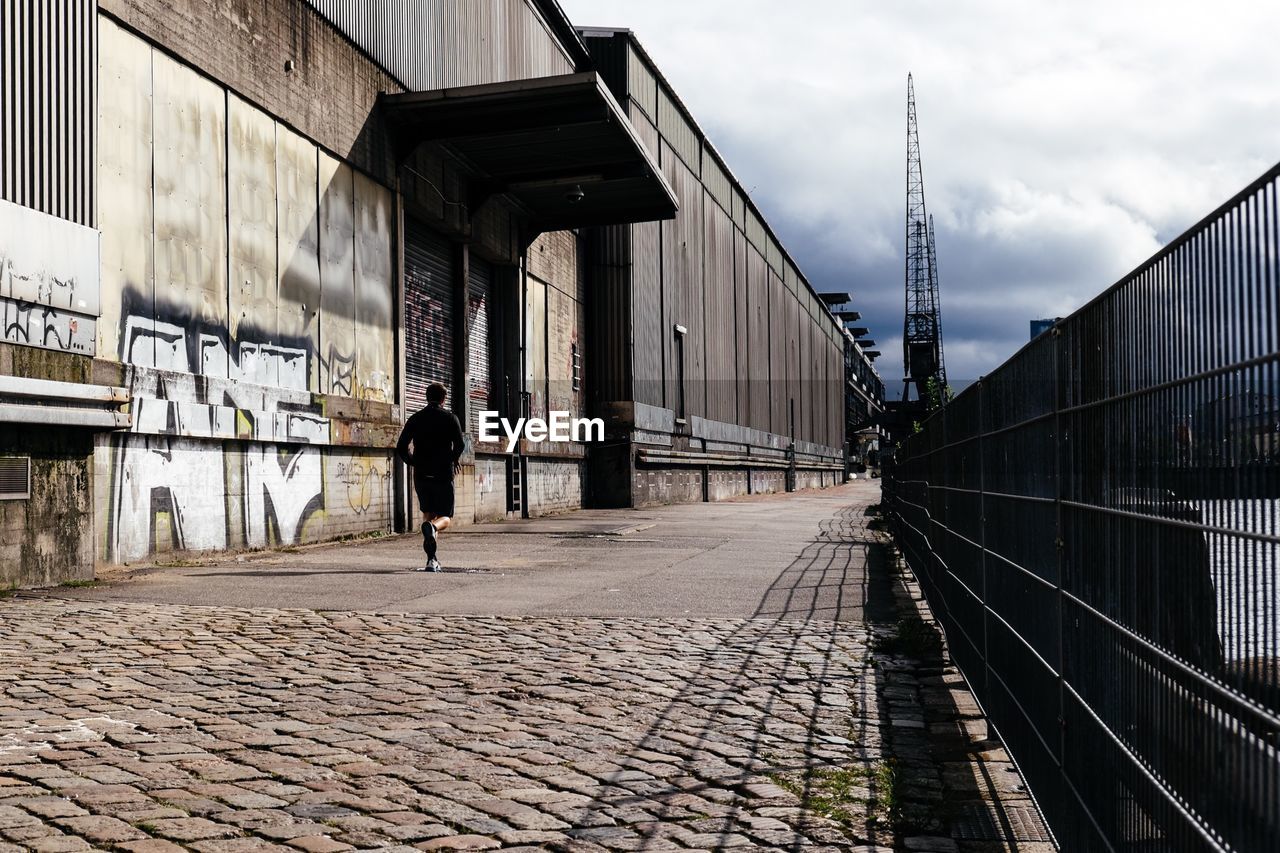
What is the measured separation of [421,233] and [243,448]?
7756 millimetres

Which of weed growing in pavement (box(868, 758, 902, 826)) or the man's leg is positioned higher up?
the man's leg

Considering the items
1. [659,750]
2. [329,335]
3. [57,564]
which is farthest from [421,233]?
[659,750]

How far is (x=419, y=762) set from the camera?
4.66m

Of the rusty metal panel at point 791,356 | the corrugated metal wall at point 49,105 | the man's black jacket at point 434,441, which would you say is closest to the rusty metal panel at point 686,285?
the rusty metal panel at point 791,356

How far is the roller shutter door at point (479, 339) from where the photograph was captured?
2341 cm

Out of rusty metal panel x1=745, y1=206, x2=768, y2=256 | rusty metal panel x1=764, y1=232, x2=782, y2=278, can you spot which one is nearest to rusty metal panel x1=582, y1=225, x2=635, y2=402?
rusty metal panel x1=745, y1=206, x2=768, y2=256

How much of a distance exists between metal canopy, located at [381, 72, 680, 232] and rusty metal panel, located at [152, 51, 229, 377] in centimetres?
501

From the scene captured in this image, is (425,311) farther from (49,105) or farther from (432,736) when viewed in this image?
(432,736)

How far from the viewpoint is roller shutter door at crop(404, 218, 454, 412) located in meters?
20.2

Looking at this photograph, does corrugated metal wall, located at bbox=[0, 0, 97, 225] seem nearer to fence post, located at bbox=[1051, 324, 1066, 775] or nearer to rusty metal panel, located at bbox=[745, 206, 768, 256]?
fence post, located at bbox=[1051, 324, 1066, 775]

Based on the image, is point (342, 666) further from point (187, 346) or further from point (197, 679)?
point (187, 346)

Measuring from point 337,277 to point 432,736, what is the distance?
500 inches

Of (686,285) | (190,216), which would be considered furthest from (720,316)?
(190,216)

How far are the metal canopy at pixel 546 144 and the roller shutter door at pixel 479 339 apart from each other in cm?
161
